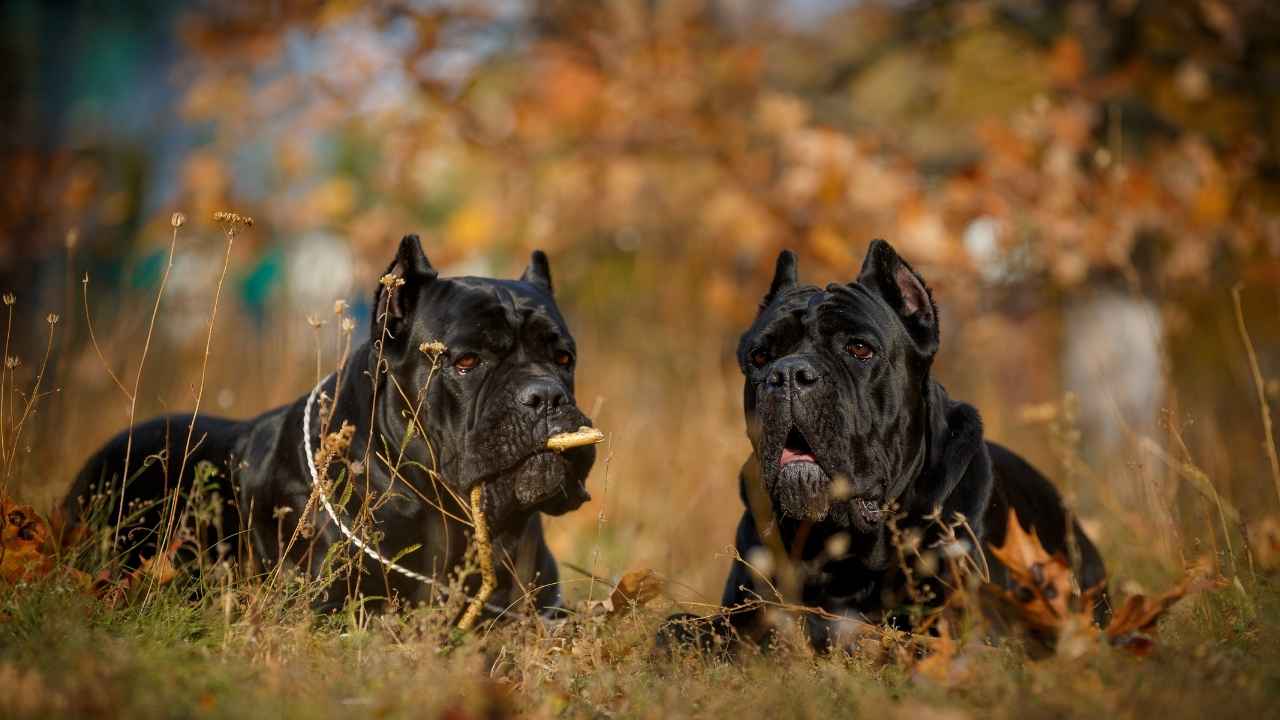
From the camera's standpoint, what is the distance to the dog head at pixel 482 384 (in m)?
3.68

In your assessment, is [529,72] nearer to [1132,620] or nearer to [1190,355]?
[1190,355]

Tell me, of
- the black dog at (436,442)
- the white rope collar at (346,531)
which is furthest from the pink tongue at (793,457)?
the white rope collar at (346,531)

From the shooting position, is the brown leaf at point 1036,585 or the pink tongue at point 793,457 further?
the pink tongue at point 793,457

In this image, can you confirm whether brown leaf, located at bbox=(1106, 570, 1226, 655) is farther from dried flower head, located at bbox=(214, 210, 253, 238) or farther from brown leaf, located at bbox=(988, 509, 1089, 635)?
dried flower head, located at bbox=(214, 210, 253, 238)

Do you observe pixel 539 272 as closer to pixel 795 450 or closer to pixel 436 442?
pixel 436 442

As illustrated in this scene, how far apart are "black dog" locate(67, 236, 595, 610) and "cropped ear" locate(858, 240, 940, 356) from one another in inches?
41.5

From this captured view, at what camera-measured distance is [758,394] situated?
11.8 feet

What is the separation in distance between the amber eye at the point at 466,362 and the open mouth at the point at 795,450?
105cm

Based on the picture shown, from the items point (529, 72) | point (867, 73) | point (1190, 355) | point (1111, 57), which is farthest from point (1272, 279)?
point (529, 72)

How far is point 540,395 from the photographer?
3693 millimetres

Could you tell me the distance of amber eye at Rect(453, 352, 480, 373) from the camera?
3836mm

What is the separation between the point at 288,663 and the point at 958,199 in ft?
20.3

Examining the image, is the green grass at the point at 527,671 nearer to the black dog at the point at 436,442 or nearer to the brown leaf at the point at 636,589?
the brown leaf at the point at 636,589

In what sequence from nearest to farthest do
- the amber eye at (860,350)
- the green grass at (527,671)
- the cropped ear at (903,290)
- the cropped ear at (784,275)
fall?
the green grass at (527,671) → the amber eye at (860,350) → the cropped ear at (903,290) → the cropped ear at (784,275)
